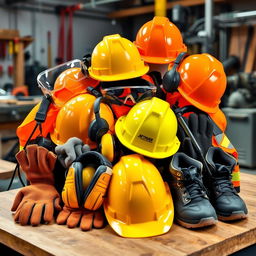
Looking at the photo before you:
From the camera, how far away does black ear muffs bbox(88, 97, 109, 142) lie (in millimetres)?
1346

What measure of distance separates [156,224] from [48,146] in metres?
0.51

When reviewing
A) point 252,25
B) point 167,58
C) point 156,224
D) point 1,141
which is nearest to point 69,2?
point 252,25

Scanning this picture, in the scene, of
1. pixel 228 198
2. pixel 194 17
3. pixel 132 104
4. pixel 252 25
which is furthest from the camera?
pixel 194 17

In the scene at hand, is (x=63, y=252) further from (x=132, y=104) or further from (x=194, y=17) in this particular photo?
(x=194, y=17)

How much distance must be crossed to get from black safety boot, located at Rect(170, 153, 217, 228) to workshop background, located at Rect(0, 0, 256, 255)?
3.97 ft

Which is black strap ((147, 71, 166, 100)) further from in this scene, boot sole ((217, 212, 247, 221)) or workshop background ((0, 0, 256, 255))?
workshop background ((0, 0, 256, 255))

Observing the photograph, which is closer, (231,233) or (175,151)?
(231,233)

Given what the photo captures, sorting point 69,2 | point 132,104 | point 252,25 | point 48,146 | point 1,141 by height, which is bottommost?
point 1,141

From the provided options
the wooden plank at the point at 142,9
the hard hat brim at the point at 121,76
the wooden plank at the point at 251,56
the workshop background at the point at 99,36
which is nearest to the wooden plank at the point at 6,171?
the workshop background at the point at 99,36

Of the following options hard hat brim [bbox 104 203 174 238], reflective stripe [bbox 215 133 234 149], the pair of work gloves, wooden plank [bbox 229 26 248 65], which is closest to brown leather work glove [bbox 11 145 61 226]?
the pair of work gloves

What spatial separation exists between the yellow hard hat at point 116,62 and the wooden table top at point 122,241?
49 cm

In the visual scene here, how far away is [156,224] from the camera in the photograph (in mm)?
1233

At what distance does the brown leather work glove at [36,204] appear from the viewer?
1.31m

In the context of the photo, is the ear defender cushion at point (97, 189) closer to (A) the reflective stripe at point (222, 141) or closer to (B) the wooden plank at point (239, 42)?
(A) the reflective stripe at point (222, 141)
